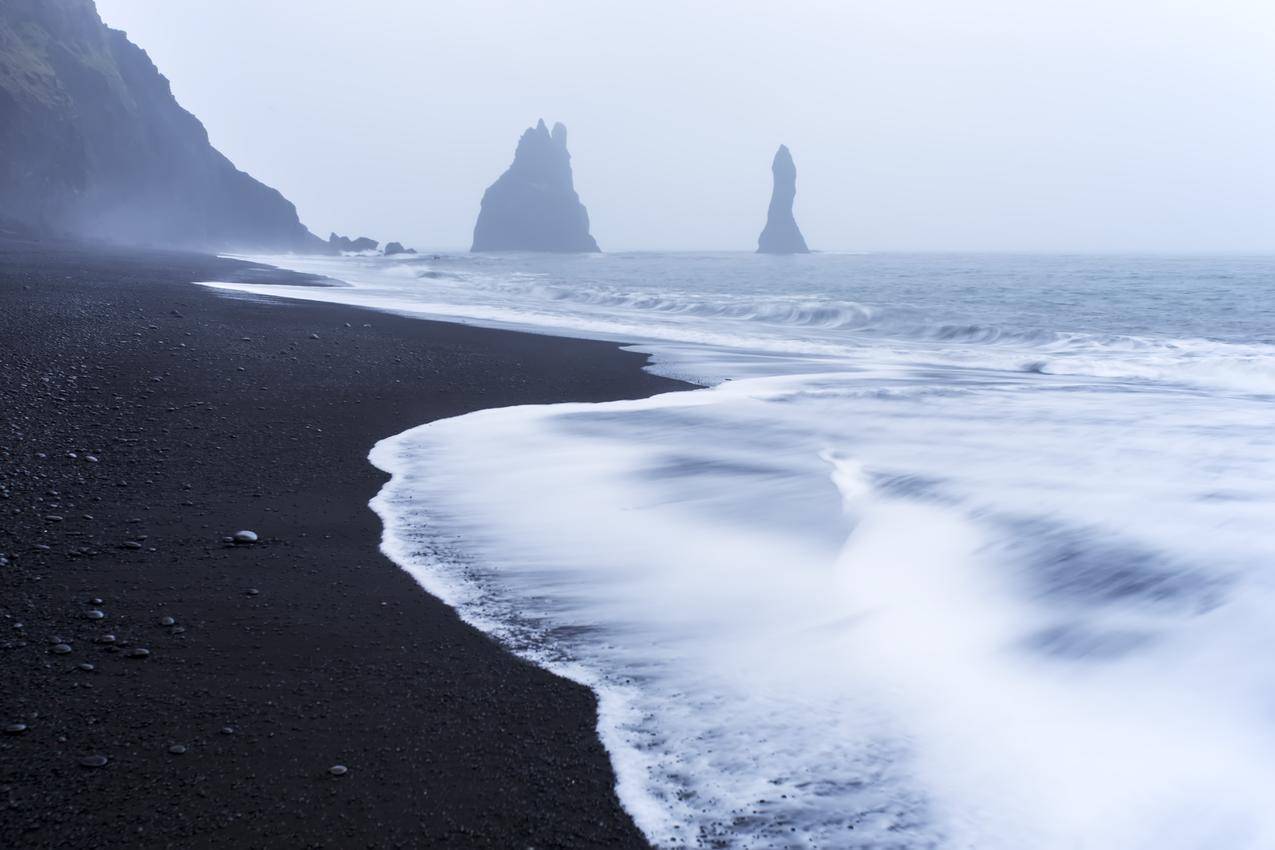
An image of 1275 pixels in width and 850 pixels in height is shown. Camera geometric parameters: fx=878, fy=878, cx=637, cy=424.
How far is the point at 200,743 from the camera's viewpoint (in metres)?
3.14

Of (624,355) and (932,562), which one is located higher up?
(624,355)

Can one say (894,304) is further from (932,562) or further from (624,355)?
(932,562)

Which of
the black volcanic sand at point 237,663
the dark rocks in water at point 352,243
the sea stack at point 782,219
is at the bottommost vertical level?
the black volcanic sand at point 237,663

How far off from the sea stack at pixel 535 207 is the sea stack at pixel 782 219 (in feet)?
113

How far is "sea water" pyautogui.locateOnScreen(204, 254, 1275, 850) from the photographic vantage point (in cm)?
312

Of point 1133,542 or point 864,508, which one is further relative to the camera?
point 864,508

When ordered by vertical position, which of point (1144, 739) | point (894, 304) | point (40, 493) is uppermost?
point (894, 304)

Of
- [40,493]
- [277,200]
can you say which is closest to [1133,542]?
[40,493]

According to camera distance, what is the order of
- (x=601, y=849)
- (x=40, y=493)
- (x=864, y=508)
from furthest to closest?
(x=864, y=508) → (x=40, y=493) → (x=601, y=849)

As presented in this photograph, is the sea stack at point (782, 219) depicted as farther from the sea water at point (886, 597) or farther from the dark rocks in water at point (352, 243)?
the sea water at point (886, 597)

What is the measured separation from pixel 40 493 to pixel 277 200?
104 m

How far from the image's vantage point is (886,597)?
497cm

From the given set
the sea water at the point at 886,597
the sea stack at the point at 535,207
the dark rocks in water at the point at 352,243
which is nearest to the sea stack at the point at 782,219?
the sea stack at the point at 535,207

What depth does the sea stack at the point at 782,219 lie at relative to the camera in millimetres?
155875
